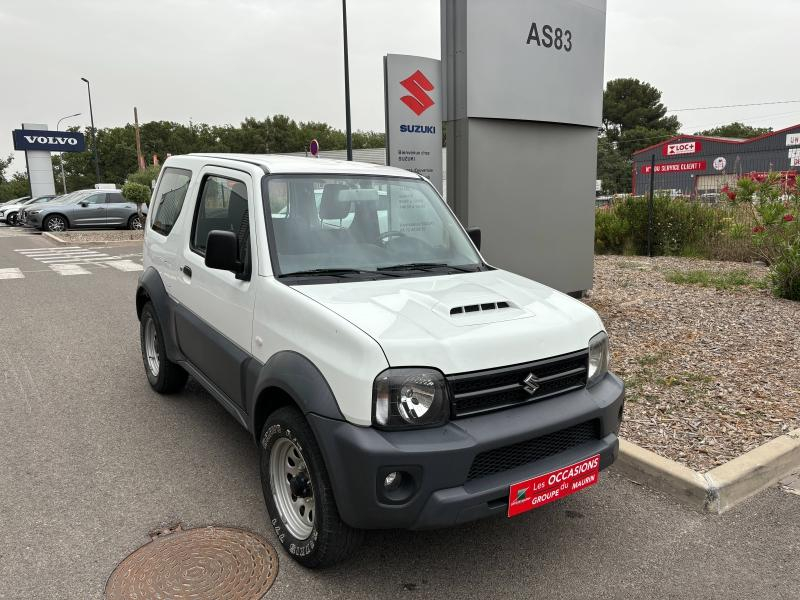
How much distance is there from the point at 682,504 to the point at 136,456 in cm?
345

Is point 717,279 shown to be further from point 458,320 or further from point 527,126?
point 458,320

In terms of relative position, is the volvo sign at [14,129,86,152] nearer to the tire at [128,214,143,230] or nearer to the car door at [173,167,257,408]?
the tire at [128,214,143,230]

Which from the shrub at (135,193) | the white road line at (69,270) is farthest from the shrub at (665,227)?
the shrub at (135,193)

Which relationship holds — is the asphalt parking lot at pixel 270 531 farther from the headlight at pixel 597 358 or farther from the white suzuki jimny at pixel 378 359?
the headlight at pixel 597 358

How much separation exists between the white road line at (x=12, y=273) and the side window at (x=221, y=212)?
10.4m

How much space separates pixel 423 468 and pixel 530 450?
57 cm

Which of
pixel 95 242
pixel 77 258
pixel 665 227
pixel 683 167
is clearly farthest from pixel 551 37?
pixel 683 167

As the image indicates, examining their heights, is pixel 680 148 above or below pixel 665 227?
above

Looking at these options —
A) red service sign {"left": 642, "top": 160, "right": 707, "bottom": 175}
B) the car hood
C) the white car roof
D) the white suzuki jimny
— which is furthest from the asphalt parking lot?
red service sign {"left": 642, "top": 160, "right": 707, "bottom": 175}

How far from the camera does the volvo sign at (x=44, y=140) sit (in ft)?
124

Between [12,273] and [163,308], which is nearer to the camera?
[163,308]

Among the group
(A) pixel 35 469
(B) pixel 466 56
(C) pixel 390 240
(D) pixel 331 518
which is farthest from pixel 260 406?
(B) pixel 466 56

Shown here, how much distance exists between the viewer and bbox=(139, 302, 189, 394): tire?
498 centimetres

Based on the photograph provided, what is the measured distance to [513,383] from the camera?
2715mm
